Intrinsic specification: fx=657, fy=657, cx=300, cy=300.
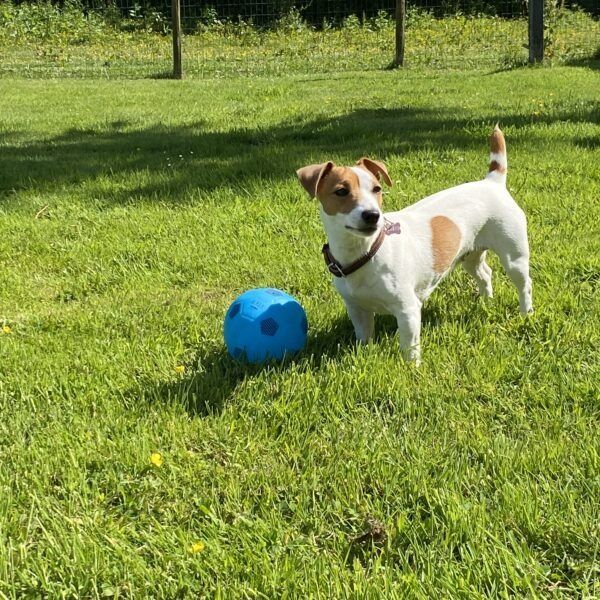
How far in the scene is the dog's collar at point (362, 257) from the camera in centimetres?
298

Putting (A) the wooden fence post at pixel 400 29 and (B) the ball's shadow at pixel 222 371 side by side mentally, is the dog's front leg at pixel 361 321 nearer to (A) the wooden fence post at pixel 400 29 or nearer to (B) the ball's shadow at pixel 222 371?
(B) the ball's shadow at pixel 222 371

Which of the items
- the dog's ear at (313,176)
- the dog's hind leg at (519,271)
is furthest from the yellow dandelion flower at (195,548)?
the dog's hind leg at (519,271)

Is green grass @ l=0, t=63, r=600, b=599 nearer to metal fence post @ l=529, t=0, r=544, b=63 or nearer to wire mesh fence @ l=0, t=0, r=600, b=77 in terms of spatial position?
metal fence post @ l=529, t=0, r=544, b=63

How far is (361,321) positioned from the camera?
10.8 ft

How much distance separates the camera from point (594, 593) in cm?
186

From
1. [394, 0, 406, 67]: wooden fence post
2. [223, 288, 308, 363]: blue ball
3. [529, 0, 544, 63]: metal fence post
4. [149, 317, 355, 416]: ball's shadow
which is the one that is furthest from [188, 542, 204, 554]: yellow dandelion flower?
[394, 0, 406, 67]: wooden fence post

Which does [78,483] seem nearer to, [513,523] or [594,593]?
[513,523]

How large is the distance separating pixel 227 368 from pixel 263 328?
0.27 meters

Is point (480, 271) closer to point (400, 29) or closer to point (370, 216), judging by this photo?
point (370, 216)

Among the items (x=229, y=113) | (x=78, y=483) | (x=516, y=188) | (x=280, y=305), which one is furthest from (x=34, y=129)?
(x=78, y=483)

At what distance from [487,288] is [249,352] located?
1.53 meters

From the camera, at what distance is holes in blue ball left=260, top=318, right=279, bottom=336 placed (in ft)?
10.3

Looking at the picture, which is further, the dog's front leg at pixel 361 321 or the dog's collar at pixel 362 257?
the dog's front leg at pixel 361 321

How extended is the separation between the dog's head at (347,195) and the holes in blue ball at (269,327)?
1.77 ft
